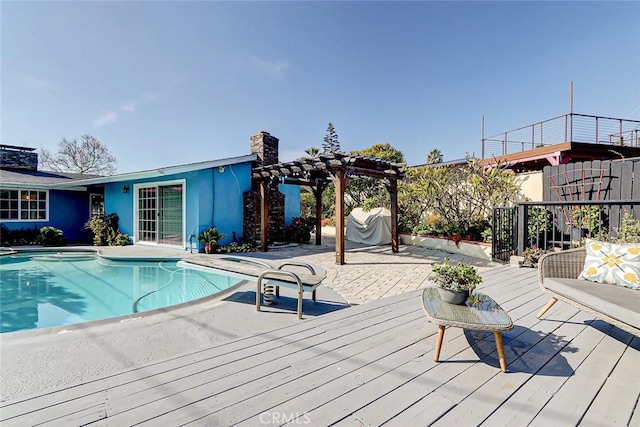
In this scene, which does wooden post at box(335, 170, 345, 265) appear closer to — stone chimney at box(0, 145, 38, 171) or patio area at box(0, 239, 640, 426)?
patio area at box(0, 239, 640, 426)

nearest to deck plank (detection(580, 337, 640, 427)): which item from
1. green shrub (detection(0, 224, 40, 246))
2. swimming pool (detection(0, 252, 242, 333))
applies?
swimming pool (detection(0, 252, 242, 333))

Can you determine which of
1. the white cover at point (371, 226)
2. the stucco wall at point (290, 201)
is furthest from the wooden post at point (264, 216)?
the white cover at point (371, 226)

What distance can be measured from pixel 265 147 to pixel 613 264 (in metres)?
9.78

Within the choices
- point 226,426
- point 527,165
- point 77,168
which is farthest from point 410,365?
point 77,168

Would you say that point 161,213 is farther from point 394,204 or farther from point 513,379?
point 513,379

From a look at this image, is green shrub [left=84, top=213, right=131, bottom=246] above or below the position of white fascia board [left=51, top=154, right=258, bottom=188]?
below

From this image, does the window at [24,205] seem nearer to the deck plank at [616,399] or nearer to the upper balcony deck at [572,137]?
the deck plank at [616,399]

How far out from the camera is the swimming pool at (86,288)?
15.2 ft

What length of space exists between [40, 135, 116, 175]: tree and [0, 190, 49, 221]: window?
1512 cm

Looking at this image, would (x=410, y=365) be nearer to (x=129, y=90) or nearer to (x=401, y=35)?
(x=401, y=35)

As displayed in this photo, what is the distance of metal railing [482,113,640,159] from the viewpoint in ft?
32.8

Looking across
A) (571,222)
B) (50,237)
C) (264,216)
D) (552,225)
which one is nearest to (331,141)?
(264,216)

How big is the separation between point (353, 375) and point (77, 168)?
32.5m

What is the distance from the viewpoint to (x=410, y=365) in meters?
2.17
